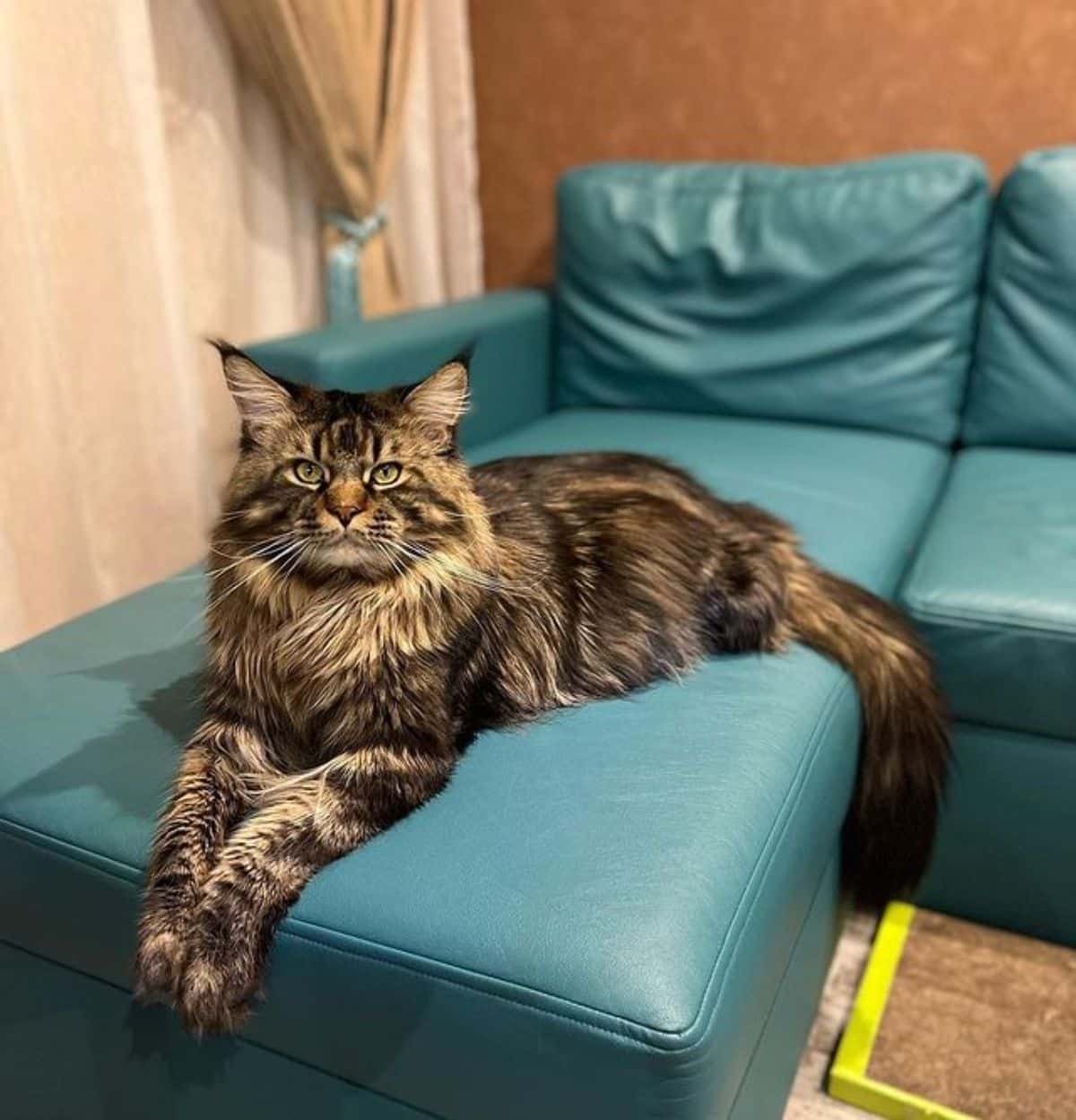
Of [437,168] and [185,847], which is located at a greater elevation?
[437,168]

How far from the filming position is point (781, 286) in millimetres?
2125

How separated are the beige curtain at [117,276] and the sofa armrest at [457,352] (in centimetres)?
27

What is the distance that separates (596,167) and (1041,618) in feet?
4.73

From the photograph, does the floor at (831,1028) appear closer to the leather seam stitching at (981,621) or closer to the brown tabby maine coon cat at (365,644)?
the brown tabby maine coon cat at (365,644)

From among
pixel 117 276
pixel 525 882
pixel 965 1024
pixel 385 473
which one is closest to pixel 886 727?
pixel 965 1024

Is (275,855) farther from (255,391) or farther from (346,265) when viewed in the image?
(346,265)

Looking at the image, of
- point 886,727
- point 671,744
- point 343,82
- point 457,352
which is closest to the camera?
point 671,744

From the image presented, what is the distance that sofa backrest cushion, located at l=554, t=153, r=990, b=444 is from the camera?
205 cm

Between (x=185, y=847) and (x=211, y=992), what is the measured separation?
0.13 metres

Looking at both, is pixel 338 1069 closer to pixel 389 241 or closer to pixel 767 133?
pixel 389 241

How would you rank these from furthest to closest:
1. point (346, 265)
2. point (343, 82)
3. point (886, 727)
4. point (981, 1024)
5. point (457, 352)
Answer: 1. point (346, 265)
2. point (343, 82)
3. point (457, 352)
4. point (981, 1024)
5. point (886, 727)

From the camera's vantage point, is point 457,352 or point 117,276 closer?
point 117,276

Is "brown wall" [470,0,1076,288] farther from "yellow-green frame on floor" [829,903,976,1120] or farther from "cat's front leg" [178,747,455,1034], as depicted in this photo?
"cat's front leg" [178,747,455,1034]

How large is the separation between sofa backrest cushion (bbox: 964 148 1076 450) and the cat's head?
1.39m
